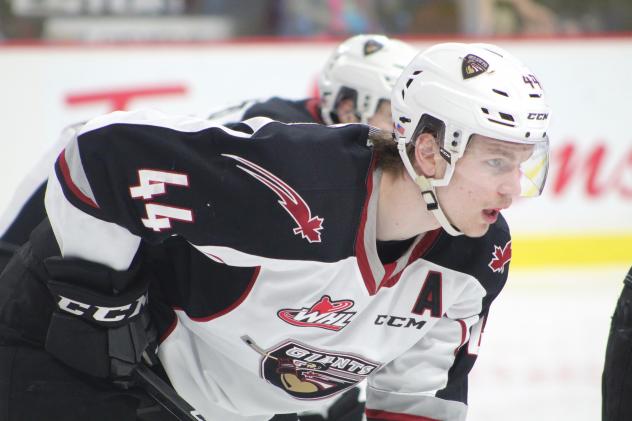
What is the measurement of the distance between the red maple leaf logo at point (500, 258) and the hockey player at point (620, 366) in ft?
0.77

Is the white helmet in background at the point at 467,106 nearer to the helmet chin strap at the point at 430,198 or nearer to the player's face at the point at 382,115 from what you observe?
the helmet chin strap at the point at 430,198

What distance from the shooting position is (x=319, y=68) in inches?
202

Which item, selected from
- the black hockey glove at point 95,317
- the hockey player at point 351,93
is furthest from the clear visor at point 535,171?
the hockey player at point 351,93

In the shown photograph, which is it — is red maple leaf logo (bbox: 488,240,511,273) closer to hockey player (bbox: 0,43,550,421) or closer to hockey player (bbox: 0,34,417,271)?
hockey player (bbox: 0,43,550,421)

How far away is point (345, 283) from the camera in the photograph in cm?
180

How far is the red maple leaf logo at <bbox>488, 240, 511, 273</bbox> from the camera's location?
73.5 inches

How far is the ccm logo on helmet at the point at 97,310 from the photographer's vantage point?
1762 millimetres

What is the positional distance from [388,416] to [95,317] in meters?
0.64

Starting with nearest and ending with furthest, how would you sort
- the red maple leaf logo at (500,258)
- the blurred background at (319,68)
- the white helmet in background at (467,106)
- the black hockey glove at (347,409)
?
1. the white helmet in background at (467,106)
2. the red maple leaf logo at (500,258)
3. the black hockey glove at (347,409)
4. the blurred background at (319,68)

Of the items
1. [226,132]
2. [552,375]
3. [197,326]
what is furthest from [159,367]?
[552,375]

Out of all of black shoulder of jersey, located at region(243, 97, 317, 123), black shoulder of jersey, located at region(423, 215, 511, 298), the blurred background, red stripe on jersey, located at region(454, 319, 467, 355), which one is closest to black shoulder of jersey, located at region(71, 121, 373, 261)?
black shoulder of jersey, located at region(423, 215, 511, 298)

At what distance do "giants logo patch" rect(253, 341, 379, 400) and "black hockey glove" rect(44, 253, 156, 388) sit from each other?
283 millimetres

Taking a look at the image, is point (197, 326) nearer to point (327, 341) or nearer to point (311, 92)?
point (327, 341)

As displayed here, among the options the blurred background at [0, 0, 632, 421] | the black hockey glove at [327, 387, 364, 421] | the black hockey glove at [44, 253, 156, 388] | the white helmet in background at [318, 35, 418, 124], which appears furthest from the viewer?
the blurred background at [0, 0, 632, 421]
